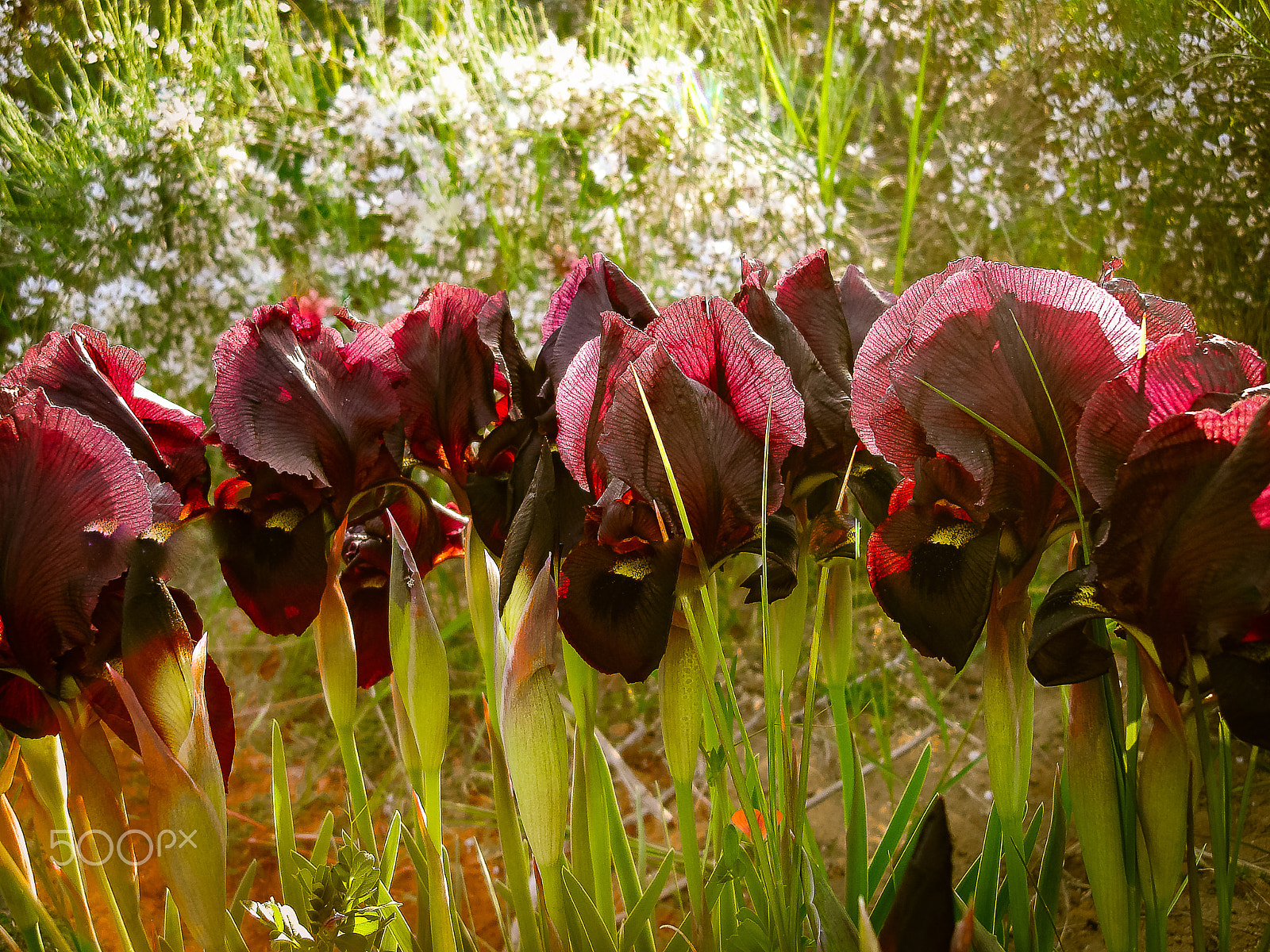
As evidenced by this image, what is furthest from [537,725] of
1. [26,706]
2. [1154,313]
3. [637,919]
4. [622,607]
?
[1154,313]

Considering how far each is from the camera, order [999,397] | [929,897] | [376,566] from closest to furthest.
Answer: [929,897], [999,397], [376,566]

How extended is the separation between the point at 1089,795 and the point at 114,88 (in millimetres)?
2338

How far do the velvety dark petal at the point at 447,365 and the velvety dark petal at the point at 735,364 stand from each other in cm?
16

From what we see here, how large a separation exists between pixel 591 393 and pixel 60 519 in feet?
1.04

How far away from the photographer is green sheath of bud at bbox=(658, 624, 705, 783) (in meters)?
0.62

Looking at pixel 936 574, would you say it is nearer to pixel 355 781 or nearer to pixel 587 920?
pixel 587 920

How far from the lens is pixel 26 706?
0.60 meters

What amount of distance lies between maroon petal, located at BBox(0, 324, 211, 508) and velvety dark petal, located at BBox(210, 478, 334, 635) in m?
0.05

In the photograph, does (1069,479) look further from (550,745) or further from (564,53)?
(564,53)

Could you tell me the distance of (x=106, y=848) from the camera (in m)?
0.62

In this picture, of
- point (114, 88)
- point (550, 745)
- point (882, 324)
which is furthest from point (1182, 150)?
point (114, 88)

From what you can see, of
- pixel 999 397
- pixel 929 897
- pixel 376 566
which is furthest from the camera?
pixel 376 566

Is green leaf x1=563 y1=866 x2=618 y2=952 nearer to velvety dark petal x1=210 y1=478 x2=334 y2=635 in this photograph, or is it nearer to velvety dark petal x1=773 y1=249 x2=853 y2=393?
velvety dark petal x1=210 y1=478 x2=334 y2=635

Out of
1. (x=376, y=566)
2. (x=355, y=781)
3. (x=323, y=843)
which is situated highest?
(x=376, y=566)
